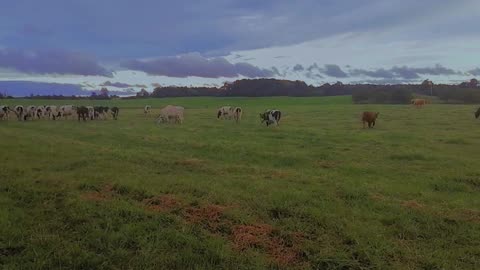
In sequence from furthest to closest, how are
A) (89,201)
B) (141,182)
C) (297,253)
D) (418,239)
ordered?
(141,182)
(89,201)
(418,239)
(297,253)

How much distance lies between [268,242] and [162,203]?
8.93ft

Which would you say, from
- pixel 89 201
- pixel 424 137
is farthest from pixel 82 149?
pixel 424 137

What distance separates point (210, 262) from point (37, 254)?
255 centimetres

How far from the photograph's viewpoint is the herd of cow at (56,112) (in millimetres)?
Answer: 42594

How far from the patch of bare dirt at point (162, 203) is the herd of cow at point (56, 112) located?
3486cm

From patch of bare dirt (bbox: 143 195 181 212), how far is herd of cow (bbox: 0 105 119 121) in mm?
34864

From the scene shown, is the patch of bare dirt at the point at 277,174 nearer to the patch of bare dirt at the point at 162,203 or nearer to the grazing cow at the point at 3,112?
the patch of bare dirt at the point at 162,203

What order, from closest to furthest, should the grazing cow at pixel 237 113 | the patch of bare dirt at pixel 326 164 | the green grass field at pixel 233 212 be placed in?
1. the green grass field at pixel 233 212
2. the patch of bare dirt at pixel 326 164
3. the grazing cow at pixel 237 113

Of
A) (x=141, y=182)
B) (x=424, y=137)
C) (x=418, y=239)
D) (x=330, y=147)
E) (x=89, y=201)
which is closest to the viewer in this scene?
(x=418, y=239)

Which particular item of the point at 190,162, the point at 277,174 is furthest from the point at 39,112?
the point at 277,174

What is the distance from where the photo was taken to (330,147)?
66.1ft

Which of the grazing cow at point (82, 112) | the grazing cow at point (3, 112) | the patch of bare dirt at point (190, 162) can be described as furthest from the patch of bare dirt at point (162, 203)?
the grazing cow at point (3, 112)

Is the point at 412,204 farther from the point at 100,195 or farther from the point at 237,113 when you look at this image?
the point at 237,113

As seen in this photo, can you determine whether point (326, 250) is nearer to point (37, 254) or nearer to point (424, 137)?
point (37, 254)
